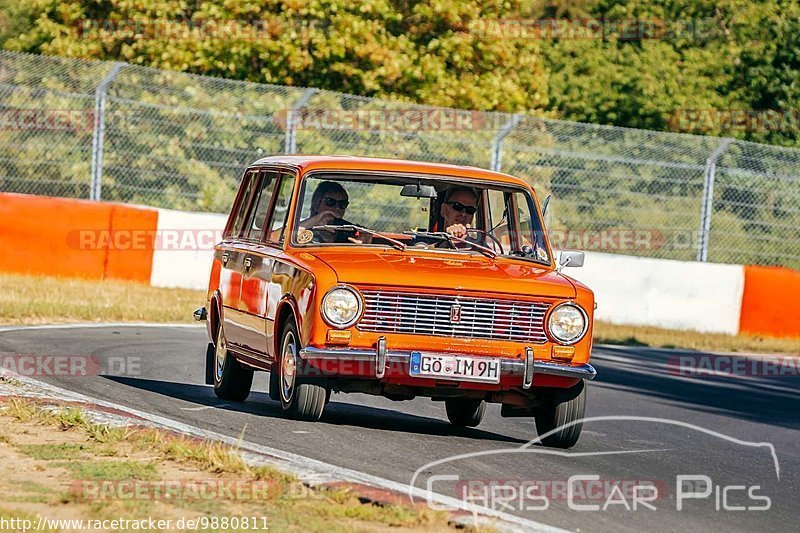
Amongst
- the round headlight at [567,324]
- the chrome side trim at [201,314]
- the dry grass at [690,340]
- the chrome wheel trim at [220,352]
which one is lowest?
the dry grass at [690,340]

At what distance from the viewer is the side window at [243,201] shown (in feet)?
37.3

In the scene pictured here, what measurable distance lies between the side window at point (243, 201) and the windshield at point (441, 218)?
1177 mm

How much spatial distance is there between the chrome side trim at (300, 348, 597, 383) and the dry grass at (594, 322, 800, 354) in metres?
11.4

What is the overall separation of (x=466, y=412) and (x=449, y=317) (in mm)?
1790

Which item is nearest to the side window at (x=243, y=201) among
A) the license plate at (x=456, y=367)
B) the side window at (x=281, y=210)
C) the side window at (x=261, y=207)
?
the side window at (x=261, y=207)

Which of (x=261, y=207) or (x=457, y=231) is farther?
(x=261, y=207)

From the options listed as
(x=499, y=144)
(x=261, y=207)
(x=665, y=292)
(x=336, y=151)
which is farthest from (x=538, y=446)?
(x=336, y=151)

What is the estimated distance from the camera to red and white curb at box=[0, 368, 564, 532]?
651cm

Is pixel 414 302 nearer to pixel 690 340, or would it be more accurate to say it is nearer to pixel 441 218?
pixel 441 218

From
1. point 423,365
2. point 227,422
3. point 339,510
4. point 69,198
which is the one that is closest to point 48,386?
point 227,422

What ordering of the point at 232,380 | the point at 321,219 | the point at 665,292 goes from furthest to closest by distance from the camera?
1. the point at 665,292
2. the point at 232,380
3. the point at 321,219

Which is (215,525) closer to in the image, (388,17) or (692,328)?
(692,328)

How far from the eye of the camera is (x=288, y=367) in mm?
9461

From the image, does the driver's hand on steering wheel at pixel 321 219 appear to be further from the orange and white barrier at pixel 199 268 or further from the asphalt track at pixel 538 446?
the orange and white barrier at pixel 199 268
